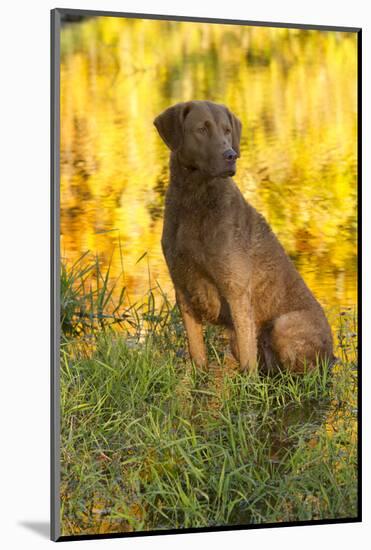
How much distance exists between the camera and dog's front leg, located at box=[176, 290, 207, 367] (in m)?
6.37

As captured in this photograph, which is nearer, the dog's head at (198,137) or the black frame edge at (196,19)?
the black frame edge at (196,19)

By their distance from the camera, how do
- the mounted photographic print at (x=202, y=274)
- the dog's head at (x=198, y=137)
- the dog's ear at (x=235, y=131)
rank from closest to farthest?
the mounted photographic print at (x=202, y=274) → the dog's head at (x=198, y=137) → the dog's ear at (x=235, y=131)

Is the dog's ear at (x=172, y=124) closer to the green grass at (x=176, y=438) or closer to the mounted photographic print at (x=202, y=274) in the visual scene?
the mounted photographic print at (x=202, y=274)

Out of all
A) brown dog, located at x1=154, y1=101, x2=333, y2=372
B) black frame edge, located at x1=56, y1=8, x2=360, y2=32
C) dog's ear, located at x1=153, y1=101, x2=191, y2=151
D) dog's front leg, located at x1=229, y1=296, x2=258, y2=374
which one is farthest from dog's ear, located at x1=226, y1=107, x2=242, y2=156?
dog's front leg, located at x1=229, y1=296, x2=258, y2=374

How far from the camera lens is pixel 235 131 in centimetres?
638

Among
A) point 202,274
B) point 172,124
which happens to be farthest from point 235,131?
point 202,274

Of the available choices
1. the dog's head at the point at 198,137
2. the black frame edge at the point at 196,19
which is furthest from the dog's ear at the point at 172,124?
the black frame edge at the point at 196,19

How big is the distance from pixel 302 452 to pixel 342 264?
0.99 meters

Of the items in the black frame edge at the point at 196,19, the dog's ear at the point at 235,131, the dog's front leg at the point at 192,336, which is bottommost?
the dog's front leg at the point at 192,336

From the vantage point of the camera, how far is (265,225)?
6.54 m

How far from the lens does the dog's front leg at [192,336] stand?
6.37 m

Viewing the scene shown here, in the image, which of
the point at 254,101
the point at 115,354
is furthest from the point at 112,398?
the point at 254,101

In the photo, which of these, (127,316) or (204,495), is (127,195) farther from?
(204,495)

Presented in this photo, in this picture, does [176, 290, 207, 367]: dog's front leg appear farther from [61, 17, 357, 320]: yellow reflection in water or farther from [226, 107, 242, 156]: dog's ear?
[226, 107, 242, 156]: dog's ear
